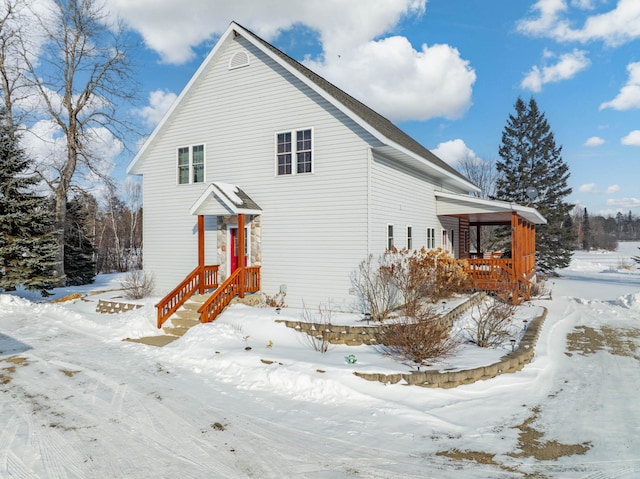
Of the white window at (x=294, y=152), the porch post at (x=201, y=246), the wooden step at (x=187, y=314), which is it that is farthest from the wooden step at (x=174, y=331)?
the white window at (x=294, y=152)

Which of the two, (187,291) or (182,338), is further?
(187,291)

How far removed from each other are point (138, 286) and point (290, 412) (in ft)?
35.8

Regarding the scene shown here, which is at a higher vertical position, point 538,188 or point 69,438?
point 538,188

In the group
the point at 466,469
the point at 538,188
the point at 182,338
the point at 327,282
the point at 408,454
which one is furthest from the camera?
the point at 538,188

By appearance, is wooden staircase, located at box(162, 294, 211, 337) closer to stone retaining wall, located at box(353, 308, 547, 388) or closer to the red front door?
the red front door

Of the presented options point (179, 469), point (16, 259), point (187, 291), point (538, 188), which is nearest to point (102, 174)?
point (16, 259)

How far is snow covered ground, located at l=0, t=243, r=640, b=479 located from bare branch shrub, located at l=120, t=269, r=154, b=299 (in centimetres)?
453

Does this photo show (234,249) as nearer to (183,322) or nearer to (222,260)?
(222,260)

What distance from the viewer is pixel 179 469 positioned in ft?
14.8

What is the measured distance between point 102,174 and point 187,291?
45.5ft

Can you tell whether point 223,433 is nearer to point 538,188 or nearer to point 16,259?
point 16,259

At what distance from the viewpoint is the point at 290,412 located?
6.07m

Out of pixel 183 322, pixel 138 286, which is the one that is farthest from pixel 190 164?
pixel 183 322

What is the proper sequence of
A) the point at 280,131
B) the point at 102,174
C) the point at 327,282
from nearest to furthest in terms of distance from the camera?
the point at 327,282 < the point at 280,131 < the point at 102,174
